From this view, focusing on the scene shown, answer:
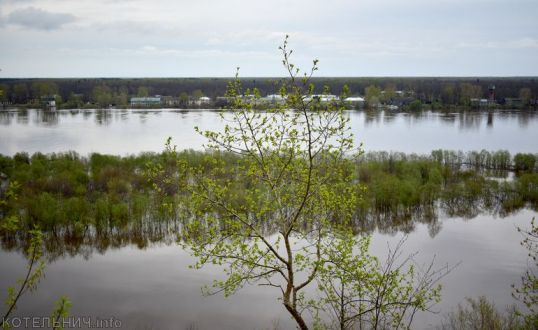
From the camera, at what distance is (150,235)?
19688mm

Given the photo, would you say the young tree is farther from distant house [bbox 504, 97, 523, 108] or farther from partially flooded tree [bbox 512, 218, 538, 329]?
distant house [bbox 504, 97, 523, 108]

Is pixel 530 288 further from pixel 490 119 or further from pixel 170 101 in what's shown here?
pixel 170 101

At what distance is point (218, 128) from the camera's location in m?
53.2

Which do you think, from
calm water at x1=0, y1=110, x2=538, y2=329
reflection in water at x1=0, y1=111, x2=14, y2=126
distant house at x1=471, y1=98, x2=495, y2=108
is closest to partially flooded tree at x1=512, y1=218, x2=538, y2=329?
calm water at x1=0, y1=110, x2=538, y2=329

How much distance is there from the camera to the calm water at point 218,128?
40406mm

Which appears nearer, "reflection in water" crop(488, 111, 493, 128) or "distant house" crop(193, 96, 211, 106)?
"reflection in water" crop(488, 111, 493, 128)

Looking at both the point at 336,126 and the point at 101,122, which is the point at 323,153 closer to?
the point at 336,126

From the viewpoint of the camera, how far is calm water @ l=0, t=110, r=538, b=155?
133ft

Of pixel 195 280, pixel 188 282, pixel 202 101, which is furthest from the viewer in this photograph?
pixel 202 101

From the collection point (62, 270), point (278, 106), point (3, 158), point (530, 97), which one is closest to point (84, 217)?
point (62, 270)

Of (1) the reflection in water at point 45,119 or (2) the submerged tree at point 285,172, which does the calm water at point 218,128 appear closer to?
(1) the reflection in water at point 45,119

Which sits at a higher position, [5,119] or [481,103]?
[481,103]

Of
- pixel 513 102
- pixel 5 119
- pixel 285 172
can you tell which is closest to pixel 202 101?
pixel 5 119

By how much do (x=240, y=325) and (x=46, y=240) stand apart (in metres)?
10.00
